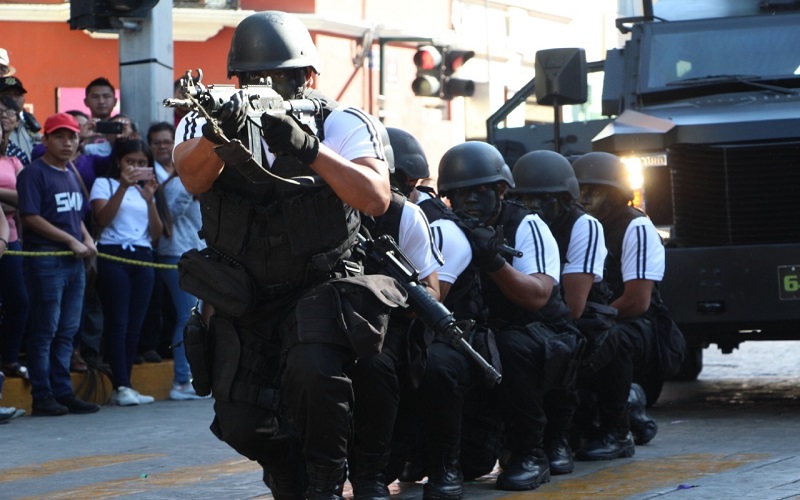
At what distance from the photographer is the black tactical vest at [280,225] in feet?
18.2

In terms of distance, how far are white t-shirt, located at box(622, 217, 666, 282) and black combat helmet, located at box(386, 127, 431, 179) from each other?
71.0 inches

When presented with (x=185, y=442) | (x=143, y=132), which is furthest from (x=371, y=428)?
(x=143, y=132)

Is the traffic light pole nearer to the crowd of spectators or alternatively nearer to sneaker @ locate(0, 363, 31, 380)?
the crowd of spectators

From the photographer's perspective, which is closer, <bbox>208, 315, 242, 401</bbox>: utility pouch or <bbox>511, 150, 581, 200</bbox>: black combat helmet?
<bbox>208, 315, 242, 401</bbox>: utility pouch

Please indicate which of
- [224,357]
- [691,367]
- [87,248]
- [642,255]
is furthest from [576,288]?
[691,367]

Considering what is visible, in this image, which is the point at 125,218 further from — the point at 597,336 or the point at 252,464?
the point at 597,336

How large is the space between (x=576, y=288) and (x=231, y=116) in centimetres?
310

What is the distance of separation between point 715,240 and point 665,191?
16.8 inches

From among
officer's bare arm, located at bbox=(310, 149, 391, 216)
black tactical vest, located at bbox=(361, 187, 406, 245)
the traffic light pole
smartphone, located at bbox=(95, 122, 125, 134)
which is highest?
the traffic light pole

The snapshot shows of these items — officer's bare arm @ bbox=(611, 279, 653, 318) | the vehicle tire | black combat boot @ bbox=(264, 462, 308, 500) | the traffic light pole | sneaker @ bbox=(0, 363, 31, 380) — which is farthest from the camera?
the vehicle tire

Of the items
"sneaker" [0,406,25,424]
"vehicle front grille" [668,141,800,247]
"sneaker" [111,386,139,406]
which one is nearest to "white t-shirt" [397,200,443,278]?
"vehicle front grille" [668,141,800,247]

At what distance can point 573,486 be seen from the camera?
6.81 metres

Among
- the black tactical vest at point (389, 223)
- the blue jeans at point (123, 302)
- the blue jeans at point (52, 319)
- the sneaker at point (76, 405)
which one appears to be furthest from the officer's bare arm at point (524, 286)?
the blue jeans at point (123, 302)

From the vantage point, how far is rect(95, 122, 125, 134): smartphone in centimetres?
1055
